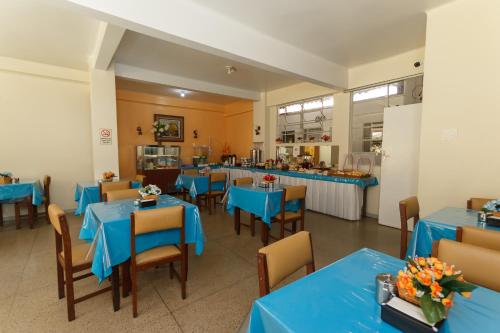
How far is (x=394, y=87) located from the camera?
426cm

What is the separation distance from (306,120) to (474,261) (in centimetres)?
503

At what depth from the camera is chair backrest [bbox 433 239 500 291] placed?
111 cm

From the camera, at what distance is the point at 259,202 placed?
3107 millimetres

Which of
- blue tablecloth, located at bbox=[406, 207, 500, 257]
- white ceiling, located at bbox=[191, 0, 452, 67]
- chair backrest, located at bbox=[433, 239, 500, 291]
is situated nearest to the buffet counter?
blue tablecloth, located at bbox=[406, 207, 500, 257]

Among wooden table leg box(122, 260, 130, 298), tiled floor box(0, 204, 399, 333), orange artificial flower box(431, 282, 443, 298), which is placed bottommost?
tiled floor box(0, 204, 399, 333)

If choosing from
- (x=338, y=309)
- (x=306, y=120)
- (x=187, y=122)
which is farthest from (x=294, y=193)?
(x=187, y=122)

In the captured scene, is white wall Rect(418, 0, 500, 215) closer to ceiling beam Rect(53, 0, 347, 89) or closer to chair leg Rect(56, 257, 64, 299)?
ceiling beam Rect(53, 0, 347, 89)

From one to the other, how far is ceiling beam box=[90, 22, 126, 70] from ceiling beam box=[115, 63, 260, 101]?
491mm

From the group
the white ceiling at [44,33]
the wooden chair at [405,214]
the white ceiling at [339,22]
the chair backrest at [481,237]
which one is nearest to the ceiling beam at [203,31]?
the white ceiling at [339,22]

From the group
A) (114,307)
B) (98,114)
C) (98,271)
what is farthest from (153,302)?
(98,114)

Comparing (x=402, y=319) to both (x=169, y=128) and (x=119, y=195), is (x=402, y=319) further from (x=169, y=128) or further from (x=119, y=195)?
(x=169, y=128)

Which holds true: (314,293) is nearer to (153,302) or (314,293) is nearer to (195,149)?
(153,302)

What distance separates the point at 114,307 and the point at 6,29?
3.99 m

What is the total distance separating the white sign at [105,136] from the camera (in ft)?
14.0
